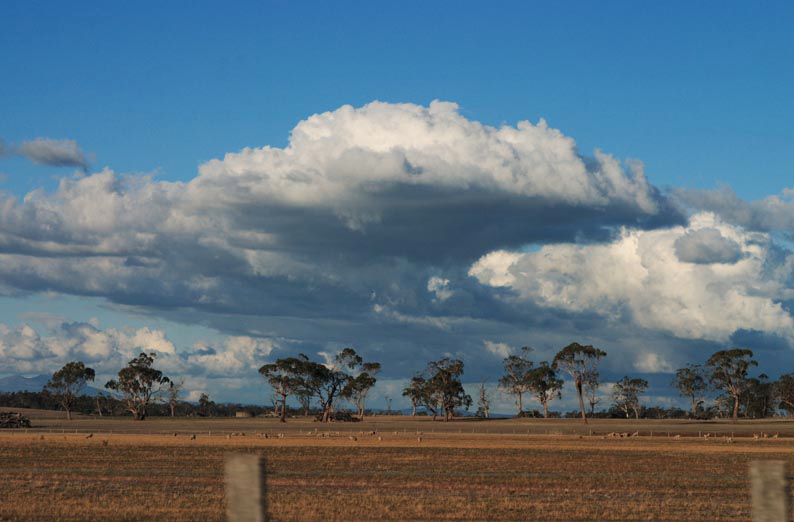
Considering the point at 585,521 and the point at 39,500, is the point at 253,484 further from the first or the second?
the point at 39,500

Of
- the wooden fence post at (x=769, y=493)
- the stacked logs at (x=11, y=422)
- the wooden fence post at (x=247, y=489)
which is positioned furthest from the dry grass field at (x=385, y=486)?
the stacked logs at (x=11, y=422)

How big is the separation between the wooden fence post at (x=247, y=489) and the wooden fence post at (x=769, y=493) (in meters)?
3.65

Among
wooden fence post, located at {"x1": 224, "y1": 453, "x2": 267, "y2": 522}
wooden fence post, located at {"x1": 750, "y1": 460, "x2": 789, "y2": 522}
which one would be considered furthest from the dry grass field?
wooden fence post, located at {"x1": 750, "y1": 460, "x2": 789, "y2": 522}

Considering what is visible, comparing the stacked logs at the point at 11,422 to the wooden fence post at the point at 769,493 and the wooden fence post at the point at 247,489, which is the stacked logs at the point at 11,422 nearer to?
the wooden fence post at the point at 247,489

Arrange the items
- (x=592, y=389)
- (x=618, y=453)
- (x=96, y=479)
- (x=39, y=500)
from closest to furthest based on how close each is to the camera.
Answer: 1. (x=39, y=500)
2. (x=96, y=479)
3. (x=618, y=453)
4. (x=592, y=389)

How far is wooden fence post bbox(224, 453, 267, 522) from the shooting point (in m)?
6.51

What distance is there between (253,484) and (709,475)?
41.9m

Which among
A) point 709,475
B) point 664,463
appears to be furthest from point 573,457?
point 709,475

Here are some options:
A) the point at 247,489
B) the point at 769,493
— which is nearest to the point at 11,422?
the point at 247,489

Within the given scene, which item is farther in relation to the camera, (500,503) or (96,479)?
(96,479)

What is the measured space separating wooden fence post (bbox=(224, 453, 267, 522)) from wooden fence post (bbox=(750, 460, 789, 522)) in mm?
3647

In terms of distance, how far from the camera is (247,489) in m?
6.54

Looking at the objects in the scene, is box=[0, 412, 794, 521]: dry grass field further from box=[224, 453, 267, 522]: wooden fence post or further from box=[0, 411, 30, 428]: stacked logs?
box=[0, 411, 30, 428]: stacked logs

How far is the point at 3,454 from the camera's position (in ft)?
179
